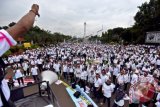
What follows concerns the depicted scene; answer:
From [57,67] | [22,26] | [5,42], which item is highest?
[22,26]

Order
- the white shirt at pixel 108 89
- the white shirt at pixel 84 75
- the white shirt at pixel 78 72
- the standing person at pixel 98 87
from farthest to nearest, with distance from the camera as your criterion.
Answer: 1. the white shirt at pixel 78 72
2. the white shirt at pixel 84 75
3. the standing person at pixel 98 87
4. the white shirt at pixel 108 89

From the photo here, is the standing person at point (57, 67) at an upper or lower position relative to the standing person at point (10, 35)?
lower

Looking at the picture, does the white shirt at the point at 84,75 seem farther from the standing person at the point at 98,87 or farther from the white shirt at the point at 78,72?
the standing person at the point at 98,87

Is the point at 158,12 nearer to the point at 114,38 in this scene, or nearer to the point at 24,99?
the point at 114,38

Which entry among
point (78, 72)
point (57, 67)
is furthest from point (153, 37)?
point (78, 72)

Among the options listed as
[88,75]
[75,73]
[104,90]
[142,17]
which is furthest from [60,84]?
[142,17]

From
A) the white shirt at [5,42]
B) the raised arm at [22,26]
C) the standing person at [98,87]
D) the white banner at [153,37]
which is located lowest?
the standing person at [98,87]

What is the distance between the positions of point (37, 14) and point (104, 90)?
29.4 ft

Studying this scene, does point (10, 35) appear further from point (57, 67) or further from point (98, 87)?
point (57, 67)

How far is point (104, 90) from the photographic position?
34.4 feet

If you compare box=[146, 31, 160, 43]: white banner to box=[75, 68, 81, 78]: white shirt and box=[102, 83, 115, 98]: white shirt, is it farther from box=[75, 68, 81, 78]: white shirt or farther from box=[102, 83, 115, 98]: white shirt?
box=[102, 83, 115, 98]: white shirt

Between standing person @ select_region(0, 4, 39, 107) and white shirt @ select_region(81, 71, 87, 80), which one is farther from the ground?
standing person @ select_region(0, 4, 39, 107)

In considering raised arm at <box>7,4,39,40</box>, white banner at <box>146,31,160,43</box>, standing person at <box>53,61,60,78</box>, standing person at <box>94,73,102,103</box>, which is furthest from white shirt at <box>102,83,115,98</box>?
white banner at <box>146,31,160,43</box>

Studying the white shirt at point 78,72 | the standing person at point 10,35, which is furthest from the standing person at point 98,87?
the standing person at point 10,35
